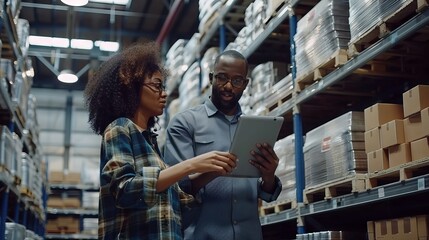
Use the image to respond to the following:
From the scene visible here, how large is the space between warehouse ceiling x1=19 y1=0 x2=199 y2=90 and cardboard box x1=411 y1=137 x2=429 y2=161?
11.2m

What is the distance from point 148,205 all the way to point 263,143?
0.95m

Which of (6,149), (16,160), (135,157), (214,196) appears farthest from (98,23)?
(135,157)

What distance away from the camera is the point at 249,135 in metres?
3.21

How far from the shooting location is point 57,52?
57.3 feet

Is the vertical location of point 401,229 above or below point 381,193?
below

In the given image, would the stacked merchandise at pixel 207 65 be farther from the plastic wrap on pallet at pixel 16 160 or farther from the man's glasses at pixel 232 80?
the man's glasses at pixel 232 80

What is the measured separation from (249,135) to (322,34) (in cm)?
210

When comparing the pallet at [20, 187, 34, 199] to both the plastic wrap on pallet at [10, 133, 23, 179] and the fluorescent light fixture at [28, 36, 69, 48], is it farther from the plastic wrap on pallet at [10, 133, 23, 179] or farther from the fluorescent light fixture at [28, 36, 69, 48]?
the fluorescent light fixture at [28, 36, 69, 48]

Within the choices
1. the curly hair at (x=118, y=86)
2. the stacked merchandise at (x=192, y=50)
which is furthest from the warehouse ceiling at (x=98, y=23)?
the curly hair at (x=118, y=86)

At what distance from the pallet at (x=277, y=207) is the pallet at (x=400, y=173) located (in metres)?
1.22

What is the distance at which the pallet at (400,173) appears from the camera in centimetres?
372

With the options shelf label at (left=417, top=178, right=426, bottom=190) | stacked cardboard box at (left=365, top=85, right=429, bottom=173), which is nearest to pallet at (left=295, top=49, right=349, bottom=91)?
stacked cardboard box at (left=365, top=85, right=429, bottom=173)

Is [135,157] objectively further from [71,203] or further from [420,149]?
[71,203]

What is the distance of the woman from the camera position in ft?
8.35
